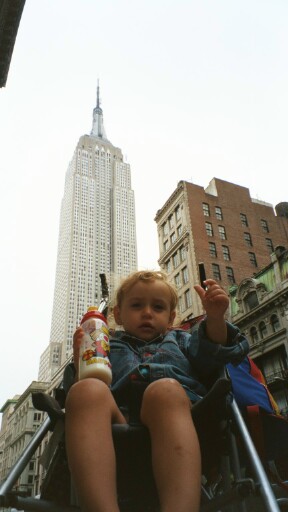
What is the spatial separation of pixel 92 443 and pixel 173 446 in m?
0.37

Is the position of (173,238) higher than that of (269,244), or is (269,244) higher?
(269,244)

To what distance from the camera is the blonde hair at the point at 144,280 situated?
3006mm

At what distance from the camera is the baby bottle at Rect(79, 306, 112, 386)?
2.24 meters

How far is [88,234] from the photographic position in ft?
431

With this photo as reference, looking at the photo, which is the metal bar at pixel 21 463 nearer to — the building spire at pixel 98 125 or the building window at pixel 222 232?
the building window at pixel 222 232

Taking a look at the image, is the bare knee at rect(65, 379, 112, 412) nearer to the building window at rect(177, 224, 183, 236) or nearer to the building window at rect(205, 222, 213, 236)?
the building window at rect(177, 224, 183, 236)

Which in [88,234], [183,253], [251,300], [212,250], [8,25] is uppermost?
[88,234]

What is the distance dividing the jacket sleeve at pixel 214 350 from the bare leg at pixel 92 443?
2.16ft

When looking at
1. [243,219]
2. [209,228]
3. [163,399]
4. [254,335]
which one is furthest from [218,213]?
[163,399]

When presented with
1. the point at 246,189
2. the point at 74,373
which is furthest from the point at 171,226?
the point at 74,373

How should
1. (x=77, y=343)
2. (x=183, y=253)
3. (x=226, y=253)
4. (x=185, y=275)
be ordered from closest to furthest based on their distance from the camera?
(x=77, y=343)
(x=185, y=275)
(x=183, y=253)
(x=226, y=253)

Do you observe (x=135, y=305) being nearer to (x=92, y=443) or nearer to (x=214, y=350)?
(x=214, y=350)

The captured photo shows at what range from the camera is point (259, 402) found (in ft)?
8.17

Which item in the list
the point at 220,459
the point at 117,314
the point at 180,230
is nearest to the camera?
the point at 220,459
